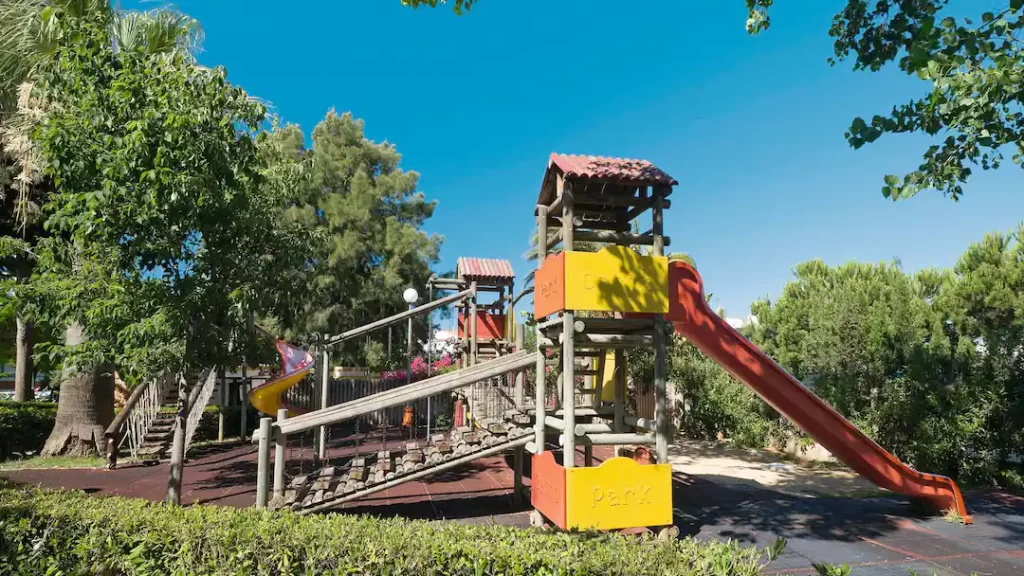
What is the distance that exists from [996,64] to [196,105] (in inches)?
311

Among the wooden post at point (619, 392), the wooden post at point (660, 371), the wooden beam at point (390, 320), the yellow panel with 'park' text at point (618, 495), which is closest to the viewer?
the yellow panel with 'park' text at point (618, 495)

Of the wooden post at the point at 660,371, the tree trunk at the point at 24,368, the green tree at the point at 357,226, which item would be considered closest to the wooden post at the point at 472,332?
the wooden post at the point at 660,371

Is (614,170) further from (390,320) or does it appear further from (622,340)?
(390,320)

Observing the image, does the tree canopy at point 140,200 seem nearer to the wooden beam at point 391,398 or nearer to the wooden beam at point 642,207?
the wooden beam at point 391,398

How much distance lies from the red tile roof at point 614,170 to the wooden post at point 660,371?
227 millimetres

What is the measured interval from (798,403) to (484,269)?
276 inches

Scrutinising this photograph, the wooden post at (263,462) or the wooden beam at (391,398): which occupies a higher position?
the wooden beam at (391,398)

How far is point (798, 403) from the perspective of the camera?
27.8ft

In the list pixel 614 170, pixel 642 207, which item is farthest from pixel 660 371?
pixel 614 170

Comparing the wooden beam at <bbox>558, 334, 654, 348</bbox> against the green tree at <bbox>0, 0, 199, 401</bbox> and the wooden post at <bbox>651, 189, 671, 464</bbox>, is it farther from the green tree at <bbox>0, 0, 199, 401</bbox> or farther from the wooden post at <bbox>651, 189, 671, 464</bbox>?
the green tree at <bbox>0, 0, 199, 401</bbox>

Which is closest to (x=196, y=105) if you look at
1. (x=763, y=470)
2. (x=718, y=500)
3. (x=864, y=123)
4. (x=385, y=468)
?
(x=385, y=468)

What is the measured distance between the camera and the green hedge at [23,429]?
13.5 meters

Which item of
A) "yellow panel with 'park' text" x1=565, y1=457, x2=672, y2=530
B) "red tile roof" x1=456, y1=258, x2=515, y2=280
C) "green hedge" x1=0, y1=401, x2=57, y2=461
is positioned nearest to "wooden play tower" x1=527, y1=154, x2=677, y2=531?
"yellow panel with 'park' text" x1=565, y1=457, x2=672, y2=530

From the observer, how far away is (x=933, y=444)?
11.1 metres
